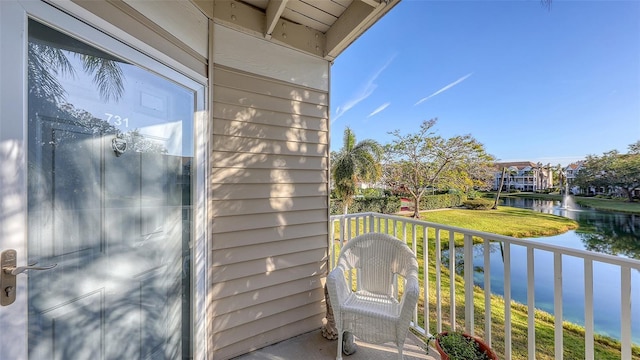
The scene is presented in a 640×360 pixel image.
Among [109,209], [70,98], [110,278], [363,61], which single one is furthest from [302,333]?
[363,61]

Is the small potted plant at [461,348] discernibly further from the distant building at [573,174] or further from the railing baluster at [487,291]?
the distant building at [573,174]

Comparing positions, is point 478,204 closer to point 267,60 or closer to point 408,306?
point 408,306

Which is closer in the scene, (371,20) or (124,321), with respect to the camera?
(124,321)

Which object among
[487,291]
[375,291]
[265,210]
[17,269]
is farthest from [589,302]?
[17,269]

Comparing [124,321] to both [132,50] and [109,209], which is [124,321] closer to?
[109,209]

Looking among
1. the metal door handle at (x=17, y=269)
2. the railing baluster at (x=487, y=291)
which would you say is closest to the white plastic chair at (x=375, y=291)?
the railing baluster at (x=487, y=291)

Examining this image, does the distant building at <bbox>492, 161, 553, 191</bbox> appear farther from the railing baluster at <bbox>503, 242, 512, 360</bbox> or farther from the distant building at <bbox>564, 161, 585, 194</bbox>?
the railing baluster at <bbox>503, 242, 512, 360</bbox>

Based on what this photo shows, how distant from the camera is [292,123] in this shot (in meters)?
2.37

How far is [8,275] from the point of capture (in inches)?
32.9

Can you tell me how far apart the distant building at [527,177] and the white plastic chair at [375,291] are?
18.0ft

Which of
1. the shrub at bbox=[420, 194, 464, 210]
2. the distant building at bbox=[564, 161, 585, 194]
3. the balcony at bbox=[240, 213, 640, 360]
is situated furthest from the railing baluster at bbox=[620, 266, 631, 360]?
the shrub at bbox=[420, 194, 464, 210]

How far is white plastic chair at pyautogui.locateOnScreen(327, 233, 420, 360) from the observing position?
1769 mm

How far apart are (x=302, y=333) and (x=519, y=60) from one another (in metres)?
10.7

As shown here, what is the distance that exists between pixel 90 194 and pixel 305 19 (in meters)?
2.22
